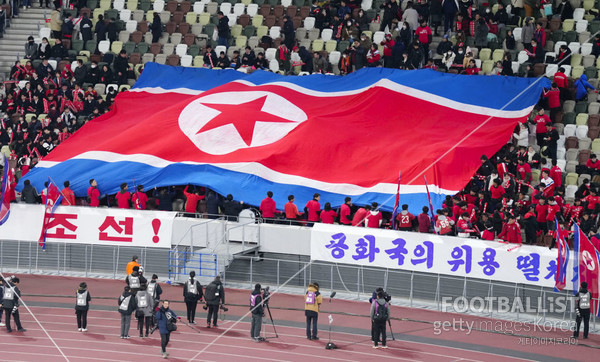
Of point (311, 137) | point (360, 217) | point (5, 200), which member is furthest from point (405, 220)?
point (5, 200)

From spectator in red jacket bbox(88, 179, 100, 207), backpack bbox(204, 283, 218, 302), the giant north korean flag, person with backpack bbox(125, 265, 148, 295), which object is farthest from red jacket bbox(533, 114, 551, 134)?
spectator in red jacket bbox(88, 179, 100, 207)

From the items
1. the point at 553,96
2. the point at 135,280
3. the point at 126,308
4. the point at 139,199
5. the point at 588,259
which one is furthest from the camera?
the point at 553,96

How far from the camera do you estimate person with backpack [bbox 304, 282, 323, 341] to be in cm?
2578

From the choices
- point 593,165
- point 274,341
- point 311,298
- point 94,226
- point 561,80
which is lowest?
point 274,341

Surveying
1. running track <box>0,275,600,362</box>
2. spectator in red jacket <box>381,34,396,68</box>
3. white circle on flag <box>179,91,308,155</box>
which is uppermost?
spectator in red jacket <box>381,34,396,68</box>

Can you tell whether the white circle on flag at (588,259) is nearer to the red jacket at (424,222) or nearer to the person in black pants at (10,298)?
the red jacket at (424,222)

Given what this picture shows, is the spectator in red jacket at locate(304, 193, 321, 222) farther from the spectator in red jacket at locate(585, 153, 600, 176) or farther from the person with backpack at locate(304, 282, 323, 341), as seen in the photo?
the spectator in red jacket at locate(585, 153, 600, 176)

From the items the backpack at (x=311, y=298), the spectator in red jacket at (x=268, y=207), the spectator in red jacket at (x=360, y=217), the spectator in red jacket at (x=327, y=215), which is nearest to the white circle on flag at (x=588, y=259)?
the backpack at (x=311, y=298)

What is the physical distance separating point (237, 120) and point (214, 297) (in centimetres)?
898

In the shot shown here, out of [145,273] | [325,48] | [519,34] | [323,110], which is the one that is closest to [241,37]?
[325,48]

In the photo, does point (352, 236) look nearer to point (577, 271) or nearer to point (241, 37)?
point (577, 271)

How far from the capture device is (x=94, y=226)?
30844 millimetres

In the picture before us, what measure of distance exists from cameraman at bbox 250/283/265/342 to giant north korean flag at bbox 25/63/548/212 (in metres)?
5.93

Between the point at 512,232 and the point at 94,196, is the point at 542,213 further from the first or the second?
the point at 94,196
